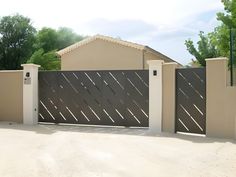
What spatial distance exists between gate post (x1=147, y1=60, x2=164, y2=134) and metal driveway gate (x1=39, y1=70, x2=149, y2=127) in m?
0.47

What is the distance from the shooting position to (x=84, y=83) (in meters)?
12.8

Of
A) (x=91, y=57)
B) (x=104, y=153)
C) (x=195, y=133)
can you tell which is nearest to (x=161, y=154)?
(x=104, y=153)

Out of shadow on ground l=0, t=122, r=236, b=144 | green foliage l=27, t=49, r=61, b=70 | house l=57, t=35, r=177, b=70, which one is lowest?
shadow on ground l=0, t=122, r=236, b=144

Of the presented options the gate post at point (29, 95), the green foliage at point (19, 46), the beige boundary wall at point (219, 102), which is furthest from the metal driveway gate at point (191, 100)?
the green foliage at point (19, 46)

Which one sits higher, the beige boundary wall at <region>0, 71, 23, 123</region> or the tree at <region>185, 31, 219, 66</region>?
the tree at <region>185, 31, 219, 66</region>

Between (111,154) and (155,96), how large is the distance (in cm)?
378

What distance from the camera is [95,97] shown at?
12.6 metres

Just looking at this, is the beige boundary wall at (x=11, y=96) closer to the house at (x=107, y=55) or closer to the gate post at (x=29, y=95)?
the gate post at (x=29, y=95)

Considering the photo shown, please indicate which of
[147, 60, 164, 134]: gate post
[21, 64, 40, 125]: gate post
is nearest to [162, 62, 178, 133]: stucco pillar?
[147, 60, 164, 134]: gate post

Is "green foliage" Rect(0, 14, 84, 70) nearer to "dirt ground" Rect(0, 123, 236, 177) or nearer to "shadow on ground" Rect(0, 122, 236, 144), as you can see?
"shadow on ground" Rect(0, 122, 236, 144)

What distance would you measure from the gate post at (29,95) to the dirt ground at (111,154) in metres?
1.62

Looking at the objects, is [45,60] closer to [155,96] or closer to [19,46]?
[19,46]

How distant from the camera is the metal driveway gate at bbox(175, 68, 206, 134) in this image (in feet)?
34.9

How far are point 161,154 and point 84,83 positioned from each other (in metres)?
5.48
